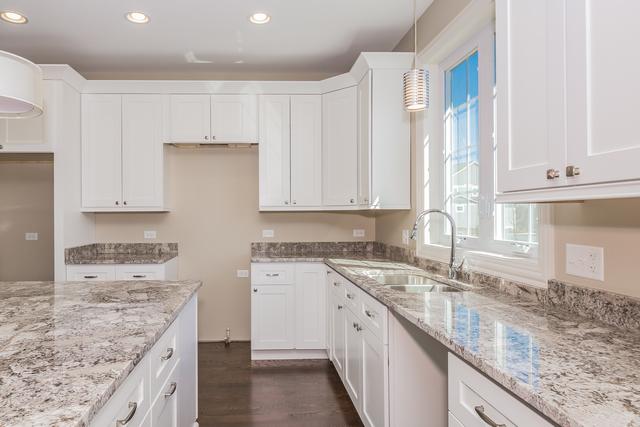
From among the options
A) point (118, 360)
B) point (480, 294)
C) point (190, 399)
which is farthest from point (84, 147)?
point (480, 294)

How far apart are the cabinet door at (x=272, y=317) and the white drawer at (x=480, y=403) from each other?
7.77ft

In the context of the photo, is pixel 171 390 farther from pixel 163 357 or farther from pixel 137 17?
pixel 137 17

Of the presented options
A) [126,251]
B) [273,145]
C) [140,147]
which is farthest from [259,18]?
[126,251]

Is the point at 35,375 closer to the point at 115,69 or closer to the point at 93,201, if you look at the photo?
the point at 93,201

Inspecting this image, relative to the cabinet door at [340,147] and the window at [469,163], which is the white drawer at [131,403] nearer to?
the window at [469,163]

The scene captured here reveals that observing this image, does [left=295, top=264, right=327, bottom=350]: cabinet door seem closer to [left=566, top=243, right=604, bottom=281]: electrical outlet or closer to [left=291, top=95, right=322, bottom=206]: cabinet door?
[left=291, top=95, right=322, bottom=206]: cabinet door

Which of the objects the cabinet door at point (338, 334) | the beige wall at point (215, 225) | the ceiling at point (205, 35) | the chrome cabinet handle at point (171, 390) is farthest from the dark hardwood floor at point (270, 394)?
the ceiling at point (205, 35)

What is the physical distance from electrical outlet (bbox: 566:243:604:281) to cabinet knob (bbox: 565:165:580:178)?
0.46 m

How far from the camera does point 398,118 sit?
3.17 meters

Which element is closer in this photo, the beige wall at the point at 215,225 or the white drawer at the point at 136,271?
the white drawer at the point at 136,271

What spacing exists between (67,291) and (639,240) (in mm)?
2278

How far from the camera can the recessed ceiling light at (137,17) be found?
2.87 metres

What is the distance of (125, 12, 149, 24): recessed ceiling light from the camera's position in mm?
2869

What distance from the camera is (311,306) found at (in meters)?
3.54
